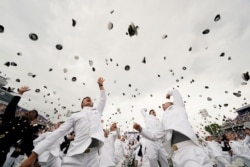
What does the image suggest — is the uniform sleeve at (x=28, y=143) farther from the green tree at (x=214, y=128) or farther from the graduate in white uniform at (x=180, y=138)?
the green tree at (x=214, y=128)

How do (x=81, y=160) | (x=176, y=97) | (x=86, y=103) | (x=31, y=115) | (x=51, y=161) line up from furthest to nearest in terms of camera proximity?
(x=51, y=161) → (x=31, y=115) → (x=86, y=103) → (x=176, y=97) → (x=81, y=160)

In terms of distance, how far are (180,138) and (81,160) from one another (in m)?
2.02

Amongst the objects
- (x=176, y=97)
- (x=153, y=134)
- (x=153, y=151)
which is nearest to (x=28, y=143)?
(x=153, y=134)

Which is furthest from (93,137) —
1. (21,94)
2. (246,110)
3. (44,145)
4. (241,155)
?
(246,110)

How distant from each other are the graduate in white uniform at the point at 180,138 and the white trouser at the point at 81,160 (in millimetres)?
1172

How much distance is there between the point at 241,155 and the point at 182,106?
9.17 meters

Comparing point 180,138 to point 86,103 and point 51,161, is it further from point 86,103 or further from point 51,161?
point 51,161

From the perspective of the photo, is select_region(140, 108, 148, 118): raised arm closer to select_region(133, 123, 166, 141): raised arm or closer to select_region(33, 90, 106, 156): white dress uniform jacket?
select_region(133, 123, 166, 141): raised arm

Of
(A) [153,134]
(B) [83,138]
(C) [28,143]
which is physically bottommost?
(B) [83,138]

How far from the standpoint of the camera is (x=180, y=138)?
12.0 ft

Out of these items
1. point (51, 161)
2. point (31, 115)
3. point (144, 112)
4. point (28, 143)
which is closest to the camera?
point (28, 143)

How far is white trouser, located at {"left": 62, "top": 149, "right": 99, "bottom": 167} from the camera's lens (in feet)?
11.4

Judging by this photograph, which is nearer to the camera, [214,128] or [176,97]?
[176,97]

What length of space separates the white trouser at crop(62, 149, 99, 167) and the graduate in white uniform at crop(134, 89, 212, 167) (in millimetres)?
1172
